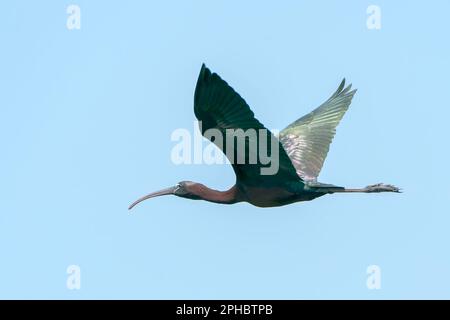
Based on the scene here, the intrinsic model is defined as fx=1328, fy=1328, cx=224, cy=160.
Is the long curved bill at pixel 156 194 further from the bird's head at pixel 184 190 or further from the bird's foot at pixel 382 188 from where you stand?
the bird's foot at pixel 382 188

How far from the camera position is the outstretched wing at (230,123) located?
22.8m

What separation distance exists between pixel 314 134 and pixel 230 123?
5.02 metres

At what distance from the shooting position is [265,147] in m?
24.0

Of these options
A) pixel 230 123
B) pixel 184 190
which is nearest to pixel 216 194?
pixel 184 190

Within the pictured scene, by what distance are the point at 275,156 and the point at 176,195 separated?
295 cm

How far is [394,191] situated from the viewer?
26.5 m

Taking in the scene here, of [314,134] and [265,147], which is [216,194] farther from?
[314,134]

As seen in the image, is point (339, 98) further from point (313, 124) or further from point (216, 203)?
point (216, 203)

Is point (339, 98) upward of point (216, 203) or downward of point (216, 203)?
upward

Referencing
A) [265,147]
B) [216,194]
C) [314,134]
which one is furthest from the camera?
[314,134]

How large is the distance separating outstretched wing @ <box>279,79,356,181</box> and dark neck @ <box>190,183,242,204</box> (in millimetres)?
1583

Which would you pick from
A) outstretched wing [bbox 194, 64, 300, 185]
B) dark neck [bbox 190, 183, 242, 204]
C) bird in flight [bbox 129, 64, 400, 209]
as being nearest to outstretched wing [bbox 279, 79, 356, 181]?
bird in flight [bbox 129, 64, 400, 209]
